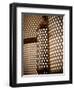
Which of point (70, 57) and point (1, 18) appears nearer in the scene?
point (1, 18)

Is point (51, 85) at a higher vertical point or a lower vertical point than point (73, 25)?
lower

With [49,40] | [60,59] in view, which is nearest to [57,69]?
[60,59]

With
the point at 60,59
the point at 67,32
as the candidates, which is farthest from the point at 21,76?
the point at 67,32

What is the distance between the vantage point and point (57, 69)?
1.64m

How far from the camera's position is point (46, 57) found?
161 cm

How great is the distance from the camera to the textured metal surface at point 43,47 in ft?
5.14

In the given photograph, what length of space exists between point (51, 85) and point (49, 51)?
176 mm

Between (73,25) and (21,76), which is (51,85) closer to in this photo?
(21,76)

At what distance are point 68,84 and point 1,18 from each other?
50cm

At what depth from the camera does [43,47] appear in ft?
5.26

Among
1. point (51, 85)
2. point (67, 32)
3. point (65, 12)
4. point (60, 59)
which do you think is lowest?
point (51, 85)

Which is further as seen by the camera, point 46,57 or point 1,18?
point 46,57

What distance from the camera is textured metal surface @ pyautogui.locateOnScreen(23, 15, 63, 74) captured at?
1.57m

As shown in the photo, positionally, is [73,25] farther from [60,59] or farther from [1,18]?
[1,18]
